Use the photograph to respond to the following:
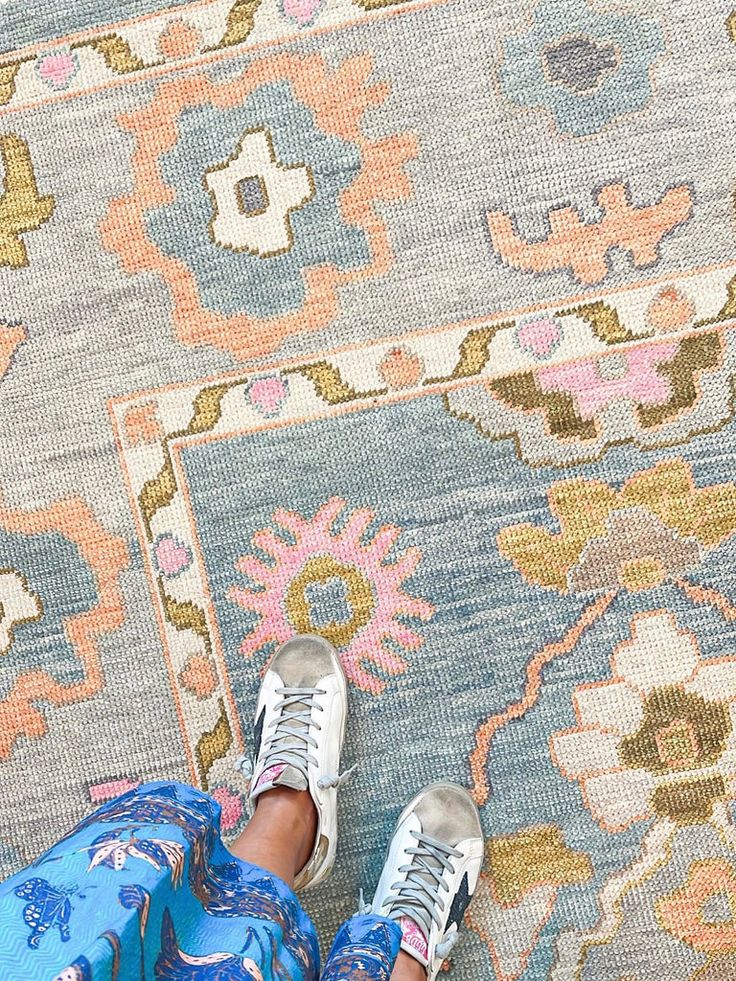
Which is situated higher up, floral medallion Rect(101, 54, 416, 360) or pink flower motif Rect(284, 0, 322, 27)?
pink flower motif Rect(284, 0, 322, 27)

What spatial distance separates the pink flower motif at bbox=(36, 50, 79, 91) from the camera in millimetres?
1014

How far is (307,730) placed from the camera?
96 cm

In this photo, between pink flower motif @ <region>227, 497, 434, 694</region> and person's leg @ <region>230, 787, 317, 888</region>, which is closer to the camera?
person's leg @ <region>230, 787, 317, 888</region>

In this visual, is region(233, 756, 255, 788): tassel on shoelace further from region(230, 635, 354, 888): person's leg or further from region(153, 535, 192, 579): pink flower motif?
region(153, 535, 192, 579): pink flower motif

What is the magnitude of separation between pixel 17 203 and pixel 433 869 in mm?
916

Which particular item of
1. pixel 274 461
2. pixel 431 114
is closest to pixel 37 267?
pixel 274 461

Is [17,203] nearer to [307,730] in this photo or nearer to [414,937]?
[307,730]

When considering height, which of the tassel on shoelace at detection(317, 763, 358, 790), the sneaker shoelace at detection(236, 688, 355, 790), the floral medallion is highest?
the floral medallion

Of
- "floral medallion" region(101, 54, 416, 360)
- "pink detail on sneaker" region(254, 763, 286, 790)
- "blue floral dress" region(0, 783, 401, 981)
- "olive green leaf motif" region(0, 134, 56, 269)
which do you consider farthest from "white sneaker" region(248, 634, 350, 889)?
"olive green leaf motif" region(0, 134, 56, 269)

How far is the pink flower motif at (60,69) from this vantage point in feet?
3.33

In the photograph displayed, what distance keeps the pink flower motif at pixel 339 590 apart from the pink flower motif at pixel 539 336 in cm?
26

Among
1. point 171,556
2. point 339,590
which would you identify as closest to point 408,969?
point 339,590

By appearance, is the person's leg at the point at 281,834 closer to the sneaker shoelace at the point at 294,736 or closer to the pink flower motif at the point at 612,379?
the sneaker shoelace at the point at 294,736

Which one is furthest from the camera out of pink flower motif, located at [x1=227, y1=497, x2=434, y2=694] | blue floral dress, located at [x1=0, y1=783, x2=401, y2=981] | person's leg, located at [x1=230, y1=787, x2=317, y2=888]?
pink flower motif, located at [x1=227, y1=497, x2=434, y2=694]
